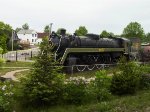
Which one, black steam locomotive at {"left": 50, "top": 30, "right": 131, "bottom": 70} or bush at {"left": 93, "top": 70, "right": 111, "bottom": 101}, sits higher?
black steam locomotive at {"left": 50, "top": 30, "right": 131, "bottom": 70}

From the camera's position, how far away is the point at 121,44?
37.8m

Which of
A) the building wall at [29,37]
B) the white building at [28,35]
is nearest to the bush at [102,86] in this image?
the building wall at [29,37]

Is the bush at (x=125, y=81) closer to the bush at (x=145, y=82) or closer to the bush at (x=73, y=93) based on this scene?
the bush at (x=145, y=82)

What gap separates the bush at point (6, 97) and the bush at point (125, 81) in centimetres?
671

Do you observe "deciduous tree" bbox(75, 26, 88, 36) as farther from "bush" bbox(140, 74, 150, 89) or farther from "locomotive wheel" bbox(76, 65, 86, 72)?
"bush" bbox(140, 74, 150, 89)

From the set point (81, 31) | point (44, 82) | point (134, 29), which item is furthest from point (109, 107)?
point (134, 29)

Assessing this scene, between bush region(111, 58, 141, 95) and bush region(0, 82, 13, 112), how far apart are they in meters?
6.71

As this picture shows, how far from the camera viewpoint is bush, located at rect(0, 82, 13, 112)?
16125 mm

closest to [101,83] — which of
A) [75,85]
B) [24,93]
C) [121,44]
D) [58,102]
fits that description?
[75,85]

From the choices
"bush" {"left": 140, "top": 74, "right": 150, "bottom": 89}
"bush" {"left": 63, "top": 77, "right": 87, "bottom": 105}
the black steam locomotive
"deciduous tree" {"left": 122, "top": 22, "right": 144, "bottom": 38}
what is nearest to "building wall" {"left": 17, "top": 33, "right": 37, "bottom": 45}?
"deciduous tree" {"left": 122, "top": 22, "right": 144, "bottom": 38}

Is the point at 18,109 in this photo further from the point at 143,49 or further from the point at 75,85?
the point at 143,49

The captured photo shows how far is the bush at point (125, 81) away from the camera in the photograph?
21297 millimetres

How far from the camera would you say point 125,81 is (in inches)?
842

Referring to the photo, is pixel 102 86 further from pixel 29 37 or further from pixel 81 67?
pixel 29 37
